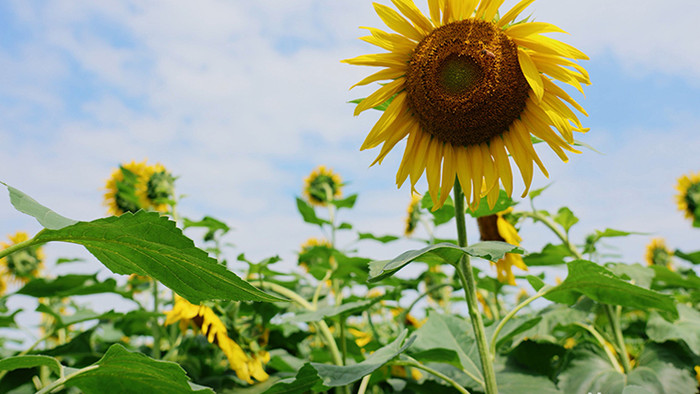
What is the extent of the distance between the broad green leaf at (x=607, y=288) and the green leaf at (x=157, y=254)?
0.97 m

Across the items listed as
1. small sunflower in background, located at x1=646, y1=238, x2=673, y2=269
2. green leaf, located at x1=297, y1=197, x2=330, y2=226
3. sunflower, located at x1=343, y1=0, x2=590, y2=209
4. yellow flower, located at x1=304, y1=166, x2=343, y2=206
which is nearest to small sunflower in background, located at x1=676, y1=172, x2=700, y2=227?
small sunflower in background, located at x1=646, y1=238, x2=673, y2=269

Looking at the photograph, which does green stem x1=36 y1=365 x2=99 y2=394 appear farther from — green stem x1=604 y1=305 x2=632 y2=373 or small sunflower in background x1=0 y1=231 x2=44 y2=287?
small sunflower in background x1=0 y1=231 x2=44 y2=287

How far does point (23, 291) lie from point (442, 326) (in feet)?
6.50

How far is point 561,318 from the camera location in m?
2.22

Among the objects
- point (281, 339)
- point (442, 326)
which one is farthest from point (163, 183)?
point (442, 326)

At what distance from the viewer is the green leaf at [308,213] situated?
3170 millimetres

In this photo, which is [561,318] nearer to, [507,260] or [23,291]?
[507,260]

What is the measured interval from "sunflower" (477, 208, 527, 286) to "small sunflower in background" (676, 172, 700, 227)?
394 cm

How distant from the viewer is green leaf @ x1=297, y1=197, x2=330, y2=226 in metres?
3.17

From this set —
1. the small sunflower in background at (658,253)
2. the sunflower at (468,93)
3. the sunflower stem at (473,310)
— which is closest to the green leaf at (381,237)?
the sunflower at (468,93)

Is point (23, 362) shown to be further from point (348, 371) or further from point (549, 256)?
point (549, 256)

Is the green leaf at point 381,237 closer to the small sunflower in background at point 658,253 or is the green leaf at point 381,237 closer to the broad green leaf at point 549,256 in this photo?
the broad green leaf at point 549,256

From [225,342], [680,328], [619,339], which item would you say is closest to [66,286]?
[225,342]

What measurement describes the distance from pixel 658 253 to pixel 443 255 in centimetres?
554
